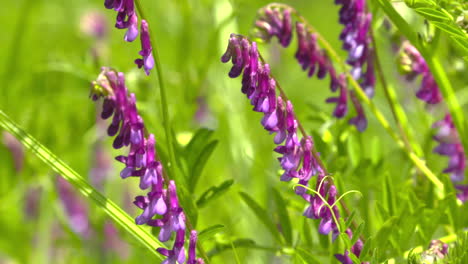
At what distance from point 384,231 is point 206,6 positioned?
6.38ft

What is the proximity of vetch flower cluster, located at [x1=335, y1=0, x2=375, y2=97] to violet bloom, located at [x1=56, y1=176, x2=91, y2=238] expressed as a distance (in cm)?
158

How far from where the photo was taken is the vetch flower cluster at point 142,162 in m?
1.25

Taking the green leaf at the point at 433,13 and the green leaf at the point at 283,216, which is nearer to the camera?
the green leaf at the point at 433,13

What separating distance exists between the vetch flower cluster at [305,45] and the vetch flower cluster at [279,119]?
0.38 meters

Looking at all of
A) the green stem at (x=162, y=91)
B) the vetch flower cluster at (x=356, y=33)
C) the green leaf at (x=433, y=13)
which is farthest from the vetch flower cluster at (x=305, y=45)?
the green stem at (x=162, y=91)

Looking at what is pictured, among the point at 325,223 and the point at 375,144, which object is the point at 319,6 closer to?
the point at 375,144

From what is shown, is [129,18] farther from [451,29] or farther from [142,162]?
[451,29]

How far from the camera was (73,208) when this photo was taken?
118 inches

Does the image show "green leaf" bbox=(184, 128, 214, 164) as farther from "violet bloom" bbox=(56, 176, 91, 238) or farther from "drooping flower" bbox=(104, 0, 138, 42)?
"violet bloom" bbox=(56, 176, 91, 238)

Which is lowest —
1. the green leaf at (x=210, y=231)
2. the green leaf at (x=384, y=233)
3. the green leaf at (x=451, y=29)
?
the green leaf at (x=384, y=233)

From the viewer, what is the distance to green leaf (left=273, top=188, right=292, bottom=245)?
5.22 feet

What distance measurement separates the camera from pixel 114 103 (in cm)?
126

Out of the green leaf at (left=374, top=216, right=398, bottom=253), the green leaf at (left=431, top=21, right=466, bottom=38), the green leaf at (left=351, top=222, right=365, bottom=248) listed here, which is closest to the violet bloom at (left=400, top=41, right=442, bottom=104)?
the green leaf at (left=431, top=21, right=466, bottom=38)

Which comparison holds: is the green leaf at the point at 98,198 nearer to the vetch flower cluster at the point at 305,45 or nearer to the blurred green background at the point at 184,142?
the blurred green background at the point at 184,142
